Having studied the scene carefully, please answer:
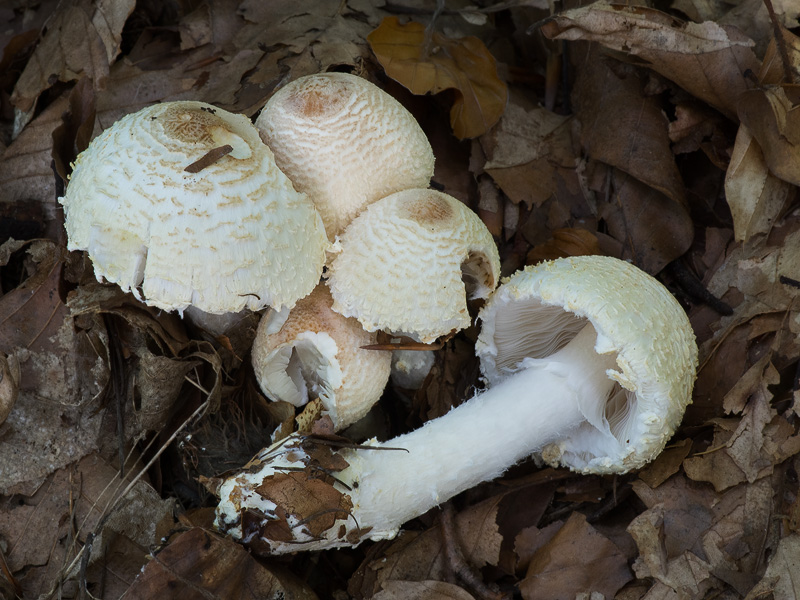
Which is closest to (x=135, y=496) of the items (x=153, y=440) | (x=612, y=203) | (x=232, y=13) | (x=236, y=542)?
(x=153, y=440)

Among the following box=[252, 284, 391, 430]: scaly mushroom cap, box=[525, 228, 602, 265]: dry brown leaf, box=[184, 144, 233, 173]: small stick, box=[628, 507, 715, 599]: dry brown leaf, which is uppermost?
box=[184, 144, 233, 173]: small stick

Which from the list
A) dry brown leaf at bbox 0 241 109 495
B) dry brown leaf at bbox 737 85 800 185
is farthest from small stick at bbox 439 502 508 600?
dry brown leaf at bbox 737 85 800 185

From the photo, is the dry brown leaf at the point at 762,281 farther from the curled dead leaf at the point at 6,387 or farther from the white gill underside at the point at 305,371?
the curled dead leaf at the point at 6,387

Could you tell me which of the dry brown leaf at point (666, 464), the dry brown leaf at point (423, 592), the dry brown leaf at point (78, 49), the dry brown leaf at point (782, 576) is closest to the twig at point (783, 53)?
the dry brown leaf at point (666, 464)

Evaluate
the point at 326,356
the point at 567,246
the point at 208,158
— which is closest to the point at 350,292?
the point at 326,356

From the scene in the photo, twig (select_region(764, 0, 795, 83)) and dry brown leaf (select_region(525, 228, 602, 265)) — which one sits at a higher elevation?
twig (select_region(764, 0, 795, 83))

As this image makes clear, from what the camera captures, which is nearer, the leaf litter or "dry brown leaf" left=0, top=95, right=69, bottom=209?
the leaf litter

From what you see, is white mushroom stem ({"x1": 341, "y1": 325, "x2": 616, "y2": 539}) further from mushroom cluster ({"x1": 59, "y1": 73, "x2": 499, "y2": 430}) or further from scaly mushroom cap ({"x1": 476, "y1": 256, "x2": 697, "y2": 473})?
mushroom cluster ({"x1": 59, "y1": 73, "x2": 499, "y2": 430})

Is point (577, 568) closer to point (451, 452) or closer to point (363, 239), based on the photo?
point (451, 452)
